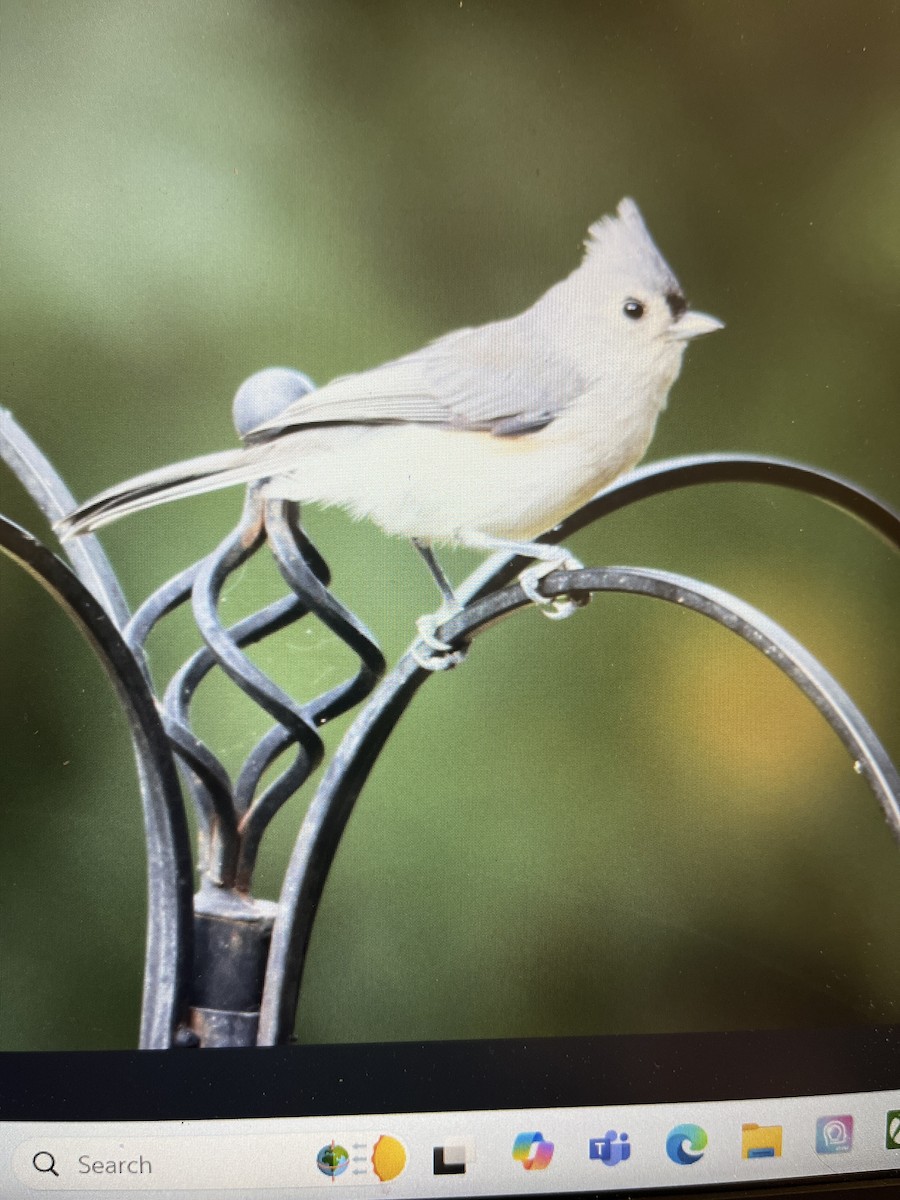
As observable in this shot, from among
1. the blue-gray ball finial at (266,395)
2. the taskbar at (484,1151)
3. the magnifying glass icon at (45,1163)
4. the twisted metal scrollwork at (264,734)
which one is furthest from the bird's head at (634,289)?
the magnifying glass icon at (45,1163)

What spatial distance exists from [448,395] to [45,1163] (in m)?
0.71

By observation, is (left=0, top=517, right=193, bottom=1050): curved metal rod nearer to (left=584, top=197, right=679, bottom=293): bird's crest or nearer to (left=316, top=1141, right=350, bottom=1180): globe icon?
(left=316, top=1141, right=350, bottom=1180): globe icon

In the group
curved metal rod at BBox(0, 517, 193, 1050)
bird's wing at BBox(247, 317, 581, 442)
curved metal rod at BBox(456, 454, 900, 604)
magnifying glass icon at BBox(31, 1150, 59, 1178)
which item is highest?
bird's wing at BBox(247, 317, 581, 442)

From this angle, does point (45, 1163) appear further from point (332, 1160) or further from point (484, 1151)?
point (484, 1151)

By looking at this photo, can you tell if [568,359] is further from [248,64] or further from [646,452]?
[248,64]

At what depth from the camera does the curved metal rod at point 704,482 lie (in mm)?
832

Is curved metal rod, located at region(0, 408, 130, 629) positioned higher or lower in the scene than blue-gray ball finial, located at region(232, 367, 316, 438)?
lower

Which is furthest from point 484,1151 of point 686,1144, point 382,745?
point 382,745

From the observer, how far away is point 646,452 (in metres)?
0.84

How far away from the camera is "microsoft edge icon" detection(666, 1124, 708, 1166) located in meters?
→ 0.82

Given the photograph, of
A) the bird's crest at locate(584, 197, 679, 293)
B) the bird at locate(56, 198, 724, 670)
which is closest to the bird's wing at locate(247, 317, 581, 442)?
the bird at locate(56, 198, 724, 670)

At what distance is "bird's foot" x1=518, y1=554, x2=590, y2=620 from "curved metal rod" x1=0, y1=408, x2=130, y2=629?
340 millimetres

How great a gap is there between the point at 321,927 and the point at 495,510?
15.1 inches

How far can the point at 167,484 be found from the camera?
0.81m
